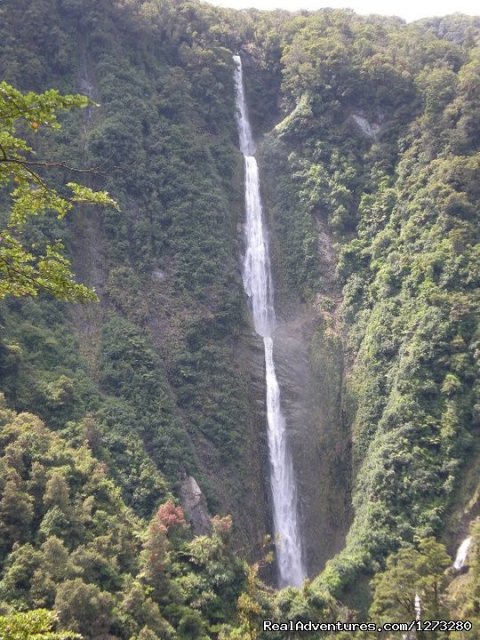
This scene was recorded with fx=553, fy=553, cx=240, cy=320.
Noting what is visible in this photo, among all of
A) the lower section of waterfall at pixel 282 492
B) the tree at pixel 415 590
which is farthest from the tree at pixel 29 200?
the lower section of waterfall at pixel 282 492

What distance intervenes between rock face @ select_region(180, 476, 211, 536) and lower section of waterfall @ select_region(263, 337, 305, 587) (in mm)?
3909

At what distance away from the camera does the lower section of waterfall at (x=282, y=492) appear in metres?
29.9

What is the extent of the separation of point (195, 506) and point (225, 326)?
12.3 metres

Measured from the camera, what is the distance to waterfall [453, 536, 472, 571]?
2412cm

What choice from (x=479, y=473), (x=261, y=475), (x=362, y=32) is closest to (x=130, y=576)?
(x=261, y=475)

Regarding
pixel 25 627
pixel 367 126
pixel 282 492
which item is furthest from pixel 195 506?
pixel 367 126

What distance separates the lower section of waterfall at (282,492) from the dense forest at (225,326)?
549mm

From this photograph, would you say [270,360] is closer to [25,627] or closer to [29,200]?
[29,200]

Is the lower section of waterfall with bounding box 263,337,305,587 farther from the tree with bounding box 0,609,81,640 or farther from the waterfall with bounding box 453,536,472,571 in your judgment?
the tree with bounding box 0,609,81,640

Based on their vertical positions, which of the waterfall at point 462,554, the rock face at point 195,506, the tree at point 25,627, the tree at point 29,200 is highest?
the tree at point 29,200

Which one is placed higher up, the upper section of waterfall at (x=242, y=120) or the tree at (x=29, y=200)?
the upper section of waterfall at (x=242, y=120)

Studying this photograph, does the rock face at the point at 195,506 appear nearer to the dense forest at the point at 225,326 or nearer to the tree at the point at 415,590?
the dense forest at the point at 225,326

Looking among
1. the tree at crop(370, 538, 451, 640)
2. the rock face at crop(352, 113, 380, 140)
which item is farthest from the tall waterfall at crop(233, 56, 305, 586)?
the rock face at crop(352, 113, 380, 140)

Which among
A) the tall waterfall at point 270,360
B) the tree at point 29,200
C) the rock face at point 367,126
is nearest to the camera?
the tree at point 29,200
